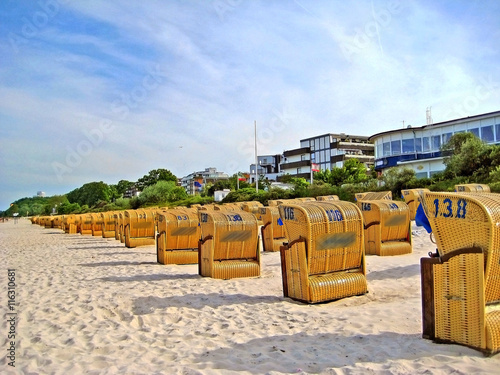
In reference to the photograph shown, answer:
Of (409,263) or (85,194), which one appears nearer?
(409,263)

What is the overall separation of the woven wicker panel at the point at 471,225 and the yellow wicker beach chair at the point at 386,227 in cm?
670

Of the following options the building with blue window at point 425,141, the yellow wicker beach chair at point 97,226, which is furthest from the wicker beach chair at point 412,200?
the building with blue window at point 425,141

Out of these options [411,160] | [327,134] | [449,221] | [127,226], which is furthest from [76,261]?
[327,134]

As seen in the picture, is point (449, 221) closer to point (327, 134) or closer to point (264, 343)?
point (264, 343)

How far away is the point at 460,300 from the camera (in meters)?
4.21

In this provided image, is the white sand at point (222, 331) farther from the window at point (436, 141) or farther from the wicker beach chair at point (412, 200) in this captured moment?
the window at point (436, 141)

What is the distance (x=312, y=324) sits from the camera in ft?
18.1

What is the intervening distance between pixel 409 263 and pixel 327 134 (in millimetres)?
66910

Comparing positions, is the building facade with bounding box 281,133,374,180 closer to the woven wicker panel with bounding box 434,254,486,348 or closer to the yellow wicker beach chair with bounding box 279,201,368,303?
the yellow wicker beach chair with bounding box 279,201,368,303

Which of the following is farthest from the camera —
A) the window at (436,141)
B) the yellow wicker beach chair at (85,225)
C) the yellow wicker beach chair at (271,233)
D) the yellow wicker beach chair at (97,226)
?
the window at (436,141)

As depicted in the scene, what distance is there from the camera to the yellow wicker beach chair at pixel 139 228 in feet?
56.9

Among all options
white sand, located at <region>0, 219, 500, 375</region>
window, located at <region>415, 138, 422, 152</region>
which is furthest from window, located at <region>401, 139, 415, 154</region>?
white sand, located at <region>0, 219, 500, 375</region>

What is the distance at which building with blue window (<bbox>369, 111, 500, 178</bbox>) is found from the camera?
3723 cm

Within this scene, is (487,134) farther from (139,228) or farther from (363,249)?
(363,249)
